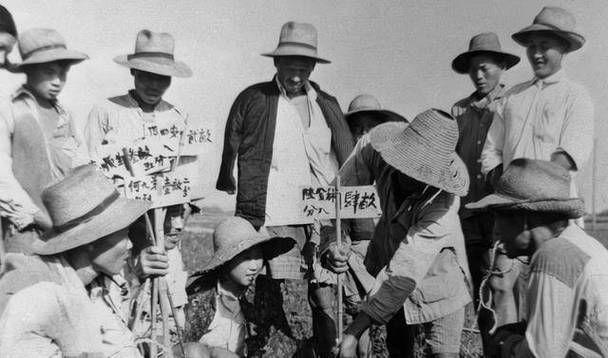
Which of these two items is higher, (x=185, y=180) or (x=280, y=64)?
(x=280, y=64)

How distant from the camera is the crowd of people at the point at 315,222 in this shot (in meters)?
3.56

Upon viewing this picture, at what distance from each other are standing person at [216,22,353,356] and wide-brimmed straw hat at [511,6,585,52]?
5.27ft

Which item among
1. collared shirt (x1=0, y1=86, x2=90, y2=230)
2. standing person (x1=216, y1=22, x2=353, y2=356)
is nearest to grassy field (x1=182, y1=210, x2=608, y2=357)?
standing person (x1=216, y1=22, x2=353, y2=356)

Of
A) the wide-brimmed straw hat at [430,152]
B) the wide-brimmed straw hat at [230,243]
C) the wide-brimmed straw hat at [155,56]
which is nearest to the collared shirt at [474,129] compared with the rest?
the wide-brimmed straw hat at [230,243]

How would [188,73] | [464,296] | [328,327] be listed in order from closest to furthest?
[464,296] → [328,327] → [188,73]

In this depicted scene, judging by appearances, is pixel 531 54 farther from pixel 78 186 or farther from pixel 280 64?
pixel 78 186

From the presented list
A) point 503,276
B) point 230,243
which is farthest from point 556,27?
point 230,243

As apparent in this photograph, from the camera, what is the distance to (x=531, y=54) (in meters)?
6.43

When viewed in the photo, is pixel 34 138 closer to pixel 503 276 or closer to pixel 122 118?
pixel 122 118

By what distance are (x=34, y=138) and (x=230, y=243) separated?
4.98 feet

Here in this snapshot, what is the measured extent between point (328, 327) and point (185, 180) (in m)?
1.82

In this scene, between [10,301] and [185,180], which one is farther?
[185,180]

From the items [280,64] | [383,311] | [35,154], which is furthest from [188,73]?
[383,311]

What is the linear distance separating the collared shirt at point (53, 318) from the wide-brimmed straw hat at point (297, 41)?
338cm
